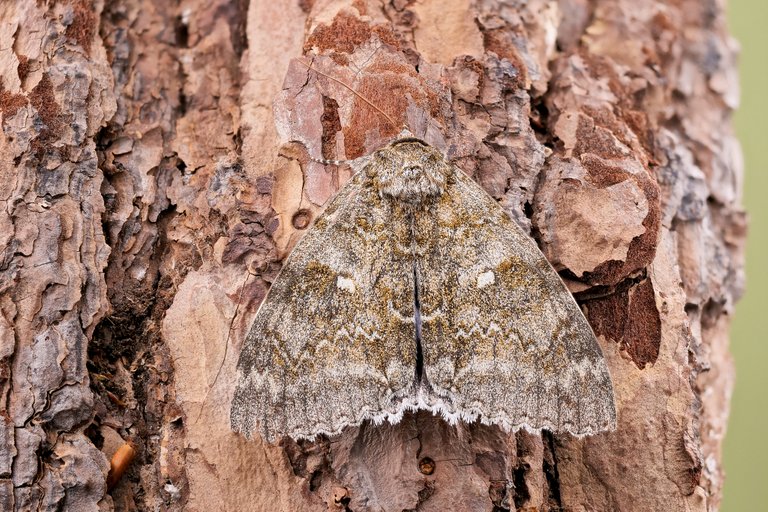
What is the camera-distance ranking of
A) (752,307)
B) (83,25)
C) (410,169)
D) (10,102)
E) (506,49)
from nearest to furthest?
(10,102), (410,169), (83,25), (506,49), (752,307)

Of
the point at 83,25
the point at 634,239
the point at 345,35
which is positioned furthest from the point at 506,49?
the point at 83,25

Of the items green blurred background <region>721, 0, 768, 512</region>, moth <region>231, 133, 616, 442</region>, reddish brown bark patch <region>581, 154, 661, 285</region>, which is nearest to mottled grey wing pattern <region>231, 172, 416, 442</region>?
moth <region>231, 133, 616, 442</region>

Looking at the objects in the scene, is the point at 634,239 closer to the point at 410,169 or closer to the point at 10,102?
the point at 410,169

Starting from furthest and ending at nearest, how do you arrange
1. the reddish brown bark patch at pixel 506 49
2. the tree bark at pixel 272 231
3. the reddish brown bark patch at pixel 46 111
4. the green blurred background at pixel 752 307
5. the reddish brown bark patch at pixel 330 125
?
the green blurred background at pixel 752 307 < the reddish brown bark patch at pixel 506 49 < the reddish brown bark patch at pixel 330 125 < the reddish brown bark patch at pixel 46 111 < the tree bark at pixel 272 231

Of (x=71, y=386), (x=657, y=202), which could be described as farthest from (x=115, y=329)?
(x=657, y=202)

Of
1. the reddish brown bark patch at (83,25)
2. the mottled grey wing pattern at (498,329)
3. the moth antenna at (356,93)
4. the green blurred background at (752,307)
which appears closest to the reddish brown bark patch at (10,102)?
the reddish brown bark patch at (83,25)

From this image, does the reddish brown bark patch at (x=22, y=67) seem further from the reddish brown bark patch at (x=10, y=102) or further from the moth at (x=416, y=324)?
the moth at (x=416, y=324)

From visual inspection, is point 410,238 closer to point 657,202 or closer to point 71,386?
point 657,202

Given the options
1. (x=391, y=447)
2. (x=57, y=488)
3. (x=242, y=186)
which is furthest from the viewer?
(x=242, y=186)
